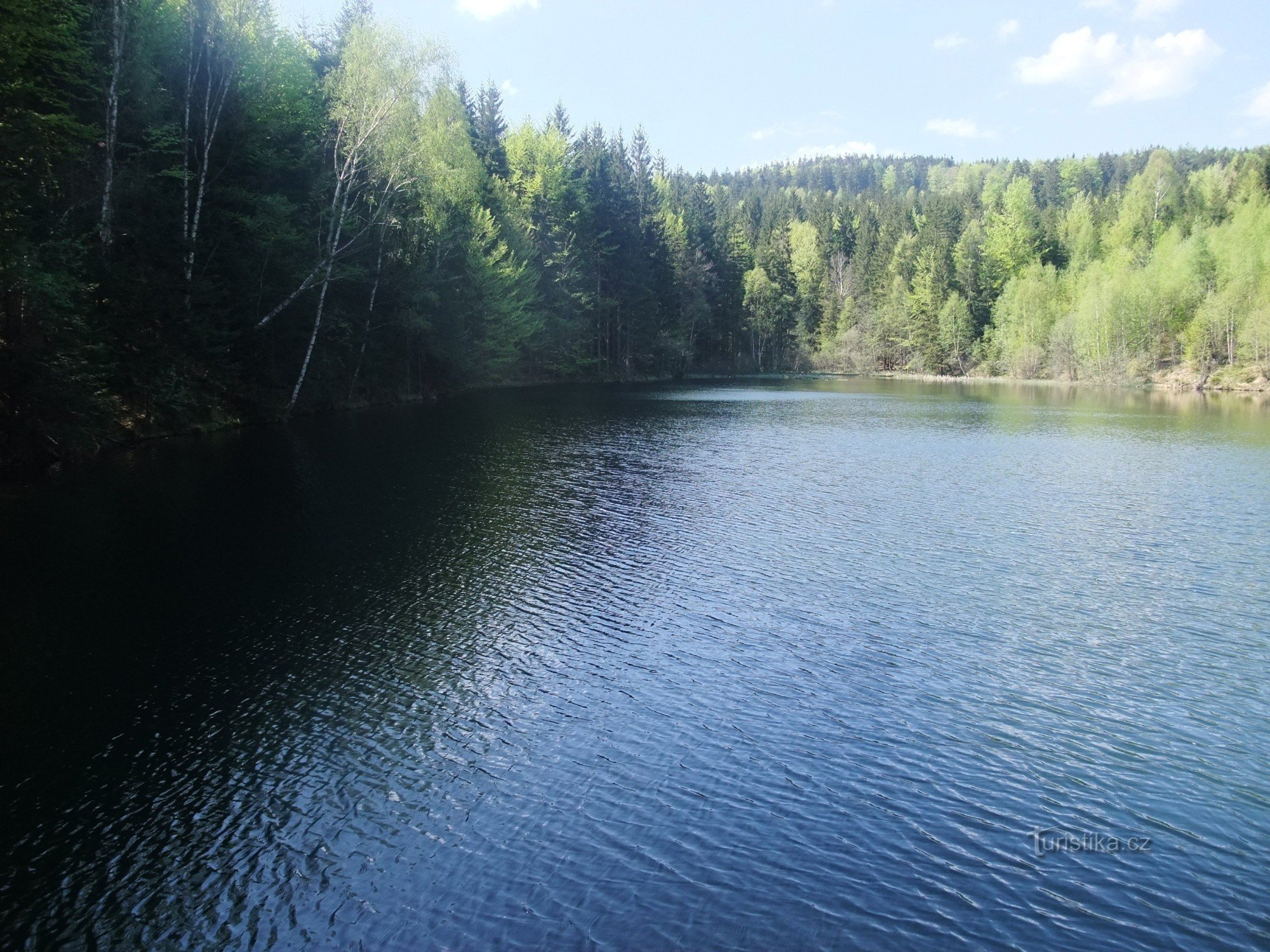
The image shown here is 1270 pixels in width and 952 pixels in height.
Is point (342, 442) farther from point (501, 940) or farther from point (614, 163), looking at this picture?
point (614, 163)

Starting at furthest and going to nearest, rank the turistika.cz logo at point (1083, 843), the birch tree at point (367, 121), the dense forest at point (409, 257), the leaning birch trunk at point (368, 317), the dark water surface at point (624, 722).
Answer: the leaning birch trunk at point (368, 317) → the birch tree at point (367, 121) → the dense forest at point (409, 257) → the turistika.cz logo at point (1083, 843) → the dark water surface at point (624, 722)

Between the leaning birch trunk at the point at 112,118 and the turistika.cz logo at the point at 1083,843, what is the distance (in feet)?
108

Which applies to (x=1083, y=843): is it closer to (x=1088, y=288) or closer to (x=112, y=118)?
(x=112, y=118)

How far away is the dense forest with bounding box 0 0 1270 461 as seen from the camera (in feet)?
86.6

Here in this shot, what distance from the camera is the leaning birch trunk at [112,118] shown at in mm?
28500

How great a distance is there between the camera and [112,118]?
2898cm

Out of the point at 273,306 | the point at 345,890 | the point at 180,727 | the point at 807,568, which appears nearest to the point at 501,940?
the point at 345,890

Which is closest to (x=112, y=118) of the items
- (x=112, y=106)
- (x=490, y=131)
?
(x=112, y=106)

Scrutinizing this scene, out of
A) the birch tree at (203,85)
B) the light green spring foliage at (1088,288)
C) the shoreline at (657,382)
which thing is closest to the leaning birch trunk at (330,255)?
the shoreline at (657,382)

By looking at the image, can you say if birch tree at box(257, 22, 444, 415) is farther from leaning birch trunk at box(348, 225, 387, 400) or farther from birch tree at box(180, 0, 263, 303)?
birch tree at box(180, 0, 263, 303)

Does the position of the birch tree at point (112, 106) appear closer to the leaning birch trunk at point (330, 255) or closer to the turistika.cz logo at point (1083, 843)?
the leaning birch trunk at point (330, 255)

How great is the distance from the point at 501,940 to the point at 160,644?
355 inches

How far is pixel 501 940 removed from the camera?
6.82 m

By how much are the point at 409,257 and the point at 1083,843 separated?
50084 mm
